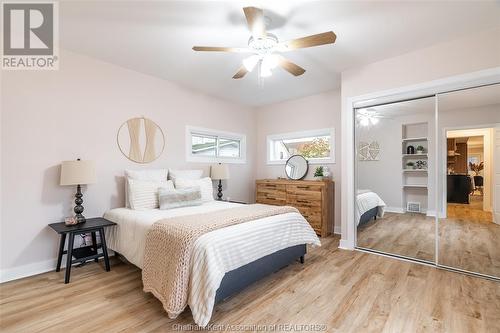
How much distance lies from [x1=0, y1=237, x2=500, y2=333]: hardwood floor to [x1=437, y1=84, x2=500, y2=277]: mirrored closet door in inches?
12.7

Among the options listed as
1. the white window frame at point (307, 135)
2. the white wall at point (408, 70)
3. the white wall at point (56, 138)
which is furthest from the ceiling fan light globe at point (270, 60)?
the white window frame at point (307, 135)

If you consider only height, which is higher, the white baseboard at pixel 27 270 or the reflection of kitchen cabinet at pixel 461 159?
the reflection of kitchen cabinet at pixel 461 159

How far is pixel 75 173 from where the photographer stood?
2557 millimetres

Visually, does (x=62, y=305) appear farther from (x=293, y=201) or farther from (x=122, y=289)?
(x=293, y=201)

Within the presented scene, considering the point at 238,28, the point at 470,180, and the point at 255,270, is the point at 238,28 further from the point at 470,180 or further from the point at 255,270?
the point at 470,180

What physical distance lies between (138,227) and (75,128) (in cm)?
156

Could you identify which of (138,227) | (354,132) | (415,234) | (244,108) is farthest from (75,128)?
(415,234)

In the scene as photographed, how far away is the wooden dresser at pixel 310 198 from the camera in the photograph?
12.7 ft

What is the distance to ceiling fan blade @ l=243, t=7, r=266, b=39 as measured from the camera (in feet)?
5.63

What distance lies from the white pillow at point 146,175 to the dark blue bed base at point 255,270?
185cm

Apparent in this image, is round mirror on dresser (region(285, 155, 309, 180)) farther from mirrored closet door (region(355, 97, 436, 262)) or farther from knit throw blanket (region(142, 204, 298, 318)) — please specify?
knit throw blanket (region(142, 204, 298, 318))

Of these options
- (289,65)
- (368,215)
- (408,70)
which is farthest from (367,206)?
(289,65)

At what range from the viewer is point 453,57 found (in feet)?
8.60

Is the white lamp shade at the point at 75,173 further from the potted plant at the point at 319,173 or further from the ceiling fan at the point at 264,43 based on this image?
the potted plant at the point at 319,173
